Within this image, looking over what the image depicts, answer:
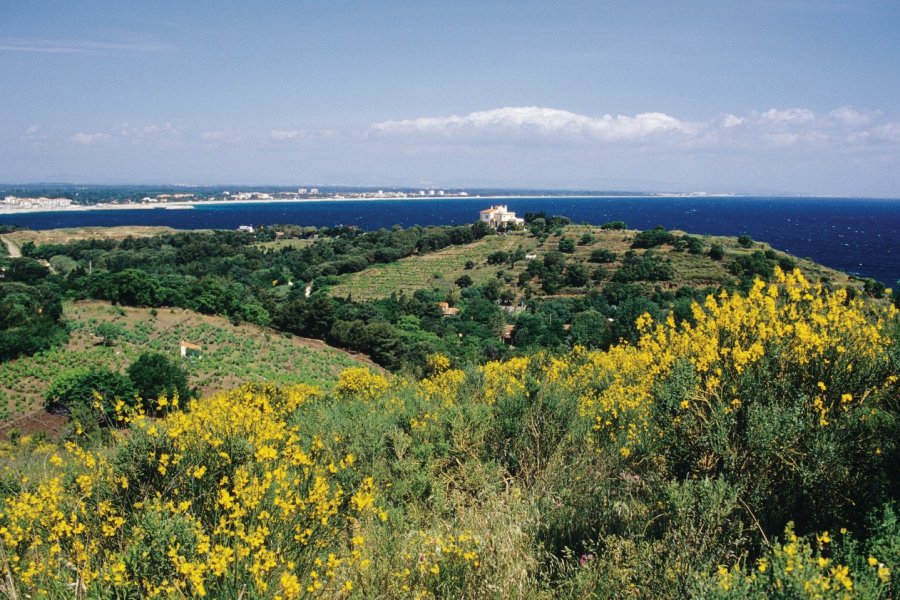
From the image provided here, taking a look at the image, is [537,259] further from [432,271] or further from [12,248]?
[12,248]

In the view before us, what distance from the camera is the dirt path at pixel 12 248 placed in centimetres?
10059

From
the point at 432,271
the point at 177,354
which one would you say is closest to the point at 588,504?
the point at 177,354

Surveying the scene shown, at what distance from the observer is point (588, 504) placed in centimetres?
628

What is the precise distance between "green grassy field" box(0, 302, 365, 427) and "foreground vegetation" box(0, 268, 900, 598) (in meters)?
26.1

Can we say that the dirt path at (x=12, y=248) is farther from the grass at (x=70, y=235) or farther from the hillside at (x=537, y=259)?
the hillside at (x=537, y=259)

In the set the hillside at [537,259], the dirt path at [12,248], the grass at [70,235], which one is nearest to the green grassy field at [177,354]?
the hillside at [537,259]

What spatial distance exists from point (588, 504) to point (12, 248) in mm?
134287

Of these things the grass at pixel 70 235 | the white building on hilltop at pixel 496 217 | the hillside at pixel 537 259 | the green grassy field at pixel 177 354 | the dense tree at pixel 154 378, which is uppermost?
the white building on hilltop at pixel 496 217

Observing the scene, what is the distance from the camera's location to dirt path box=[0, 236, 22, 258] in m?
101

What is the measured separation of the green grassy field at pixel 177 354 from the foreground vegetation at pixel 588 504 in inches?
1028

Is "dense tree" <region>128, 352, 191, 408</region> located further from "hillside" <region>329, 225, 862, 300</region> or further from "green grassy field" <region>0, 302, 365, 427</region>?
"hillside" <region>329, 225, 862, 300</region>

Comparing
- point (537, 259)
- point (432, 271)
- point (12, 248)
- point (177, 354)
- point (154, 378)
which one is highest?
point (12, 248)

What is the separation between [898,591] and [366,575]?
385 centimetres

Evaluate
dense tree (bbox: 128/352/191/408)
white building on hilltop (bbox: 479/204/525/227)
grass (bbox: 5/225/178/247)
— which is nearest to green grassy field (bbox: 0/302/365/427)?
dense tree (bbox: 128/352/191/408)
